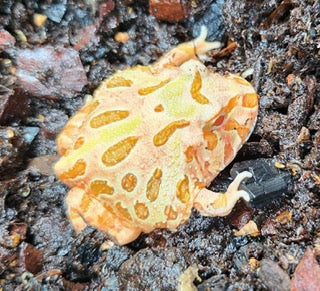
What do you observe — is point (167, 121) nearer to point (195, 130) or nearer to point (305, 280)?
point (195, 130)

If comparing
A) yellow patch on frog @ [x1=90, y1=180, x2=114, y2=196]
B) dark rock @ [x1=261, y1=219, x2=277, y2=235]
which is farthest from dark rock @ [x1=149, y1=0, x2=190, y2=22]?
dark rock @ [x1=261, y1=219, x2=277, y2=235]

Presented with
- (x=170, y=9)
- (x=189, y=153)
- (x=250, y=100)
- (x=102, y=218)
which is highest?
(x=170, y=9)

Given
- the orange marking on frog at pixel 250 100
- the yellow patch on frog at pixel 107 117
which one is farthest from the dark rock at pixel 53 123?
the orange marking on frog at pixel 250 100

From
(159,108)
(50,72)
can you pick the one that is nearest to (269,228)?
(159,108)

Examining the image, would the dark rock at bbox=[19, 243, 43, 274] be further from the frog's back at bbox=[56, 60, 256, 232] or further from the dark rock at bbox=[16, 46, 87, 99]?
the dark rock at bbox=[16, 46, 87, 99]

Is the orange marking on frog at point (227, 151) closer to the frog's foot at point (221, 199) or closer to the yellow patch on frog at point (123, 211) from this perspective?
the frog's foot at point (221, 199)

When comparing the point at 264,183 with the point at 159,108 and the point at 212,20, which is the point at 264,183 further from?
the point at 212,20
